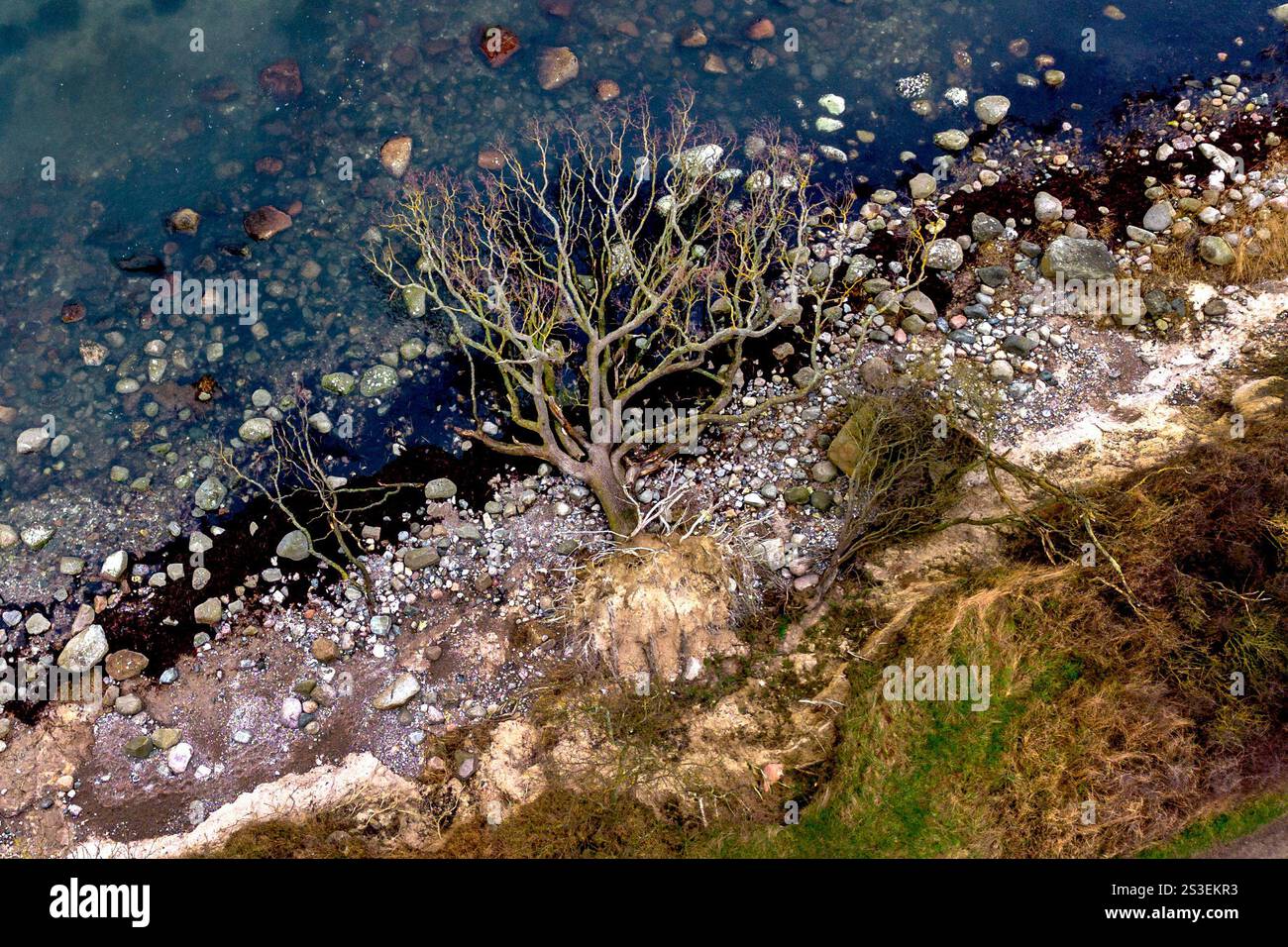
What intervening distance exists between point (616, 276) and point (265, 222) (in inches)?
210

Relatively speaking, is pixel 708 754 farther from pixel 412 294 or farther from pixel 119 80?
pixel 119 80

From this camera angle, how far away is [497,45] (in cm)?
1536

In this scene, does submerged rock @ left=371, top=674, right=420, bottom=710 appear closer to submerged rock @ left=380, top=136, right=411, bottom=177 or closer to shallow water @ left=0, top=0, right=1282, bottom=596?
shallow water @ left=0, top=0, right=1282, bottom=596

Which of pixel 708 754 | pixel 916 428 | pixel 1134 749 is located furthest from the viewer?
pixel 916 428

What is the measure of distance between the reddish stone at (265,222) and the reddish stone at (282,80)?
2076mm

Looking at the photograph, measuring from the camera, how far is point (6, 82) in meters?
15.0

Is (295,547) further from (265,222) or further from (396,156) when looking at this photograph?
(396,156)

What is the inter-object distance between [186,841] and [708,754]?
19.7 ft

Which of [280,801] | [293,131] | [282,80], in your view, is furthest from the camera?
Result: [282,80]

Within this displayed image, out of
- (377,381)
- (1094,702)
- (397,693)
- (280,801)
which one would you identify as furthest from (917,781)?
(377,381)

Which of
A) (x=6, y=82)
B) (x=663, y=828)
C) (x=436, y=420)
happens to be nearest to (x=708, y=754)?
(x=663, y=828)

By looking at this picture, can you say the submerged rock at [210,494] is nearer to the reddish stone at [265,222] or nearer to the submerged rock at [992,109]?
the reddish stone at [265,222]

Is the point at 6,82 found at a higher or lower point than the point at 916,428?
higher

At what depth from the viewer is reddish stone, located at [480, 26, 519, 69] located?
15.3m
